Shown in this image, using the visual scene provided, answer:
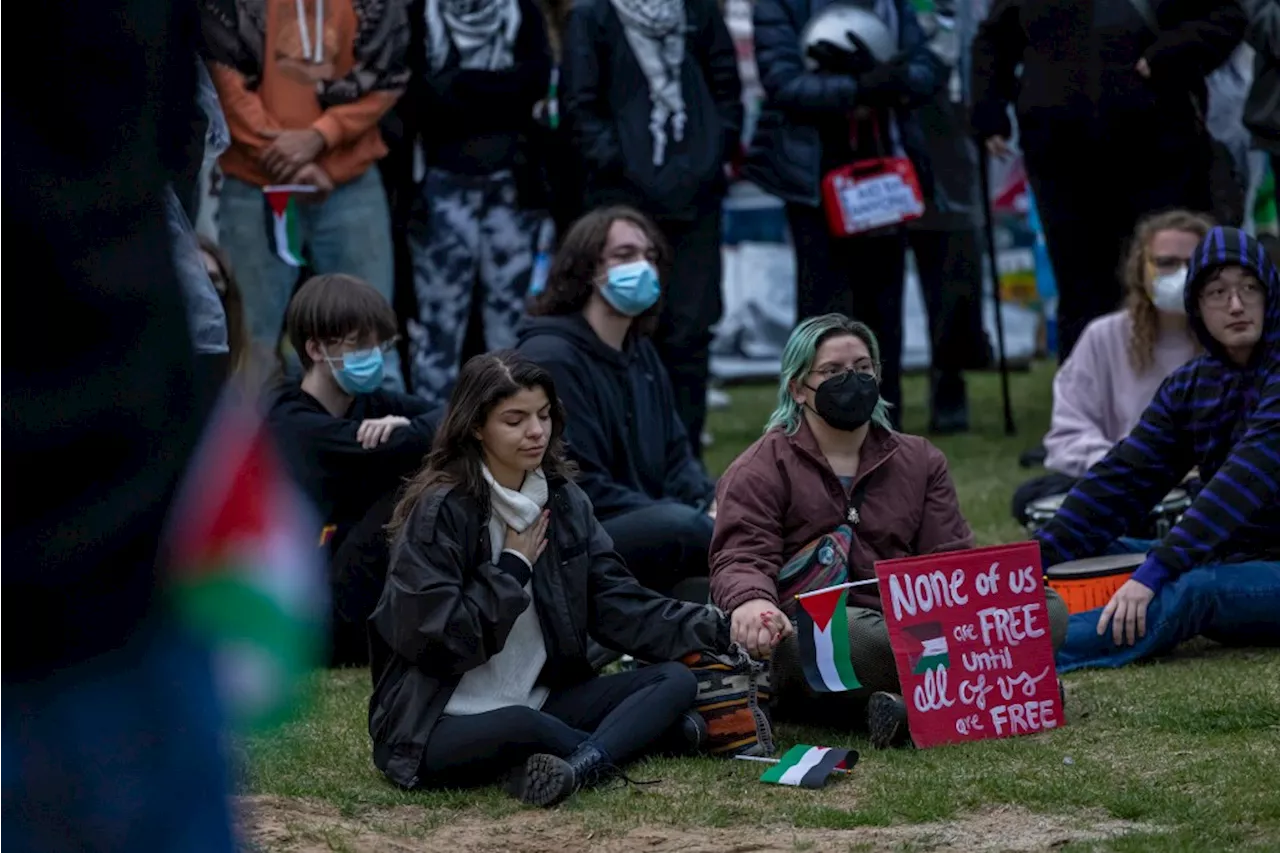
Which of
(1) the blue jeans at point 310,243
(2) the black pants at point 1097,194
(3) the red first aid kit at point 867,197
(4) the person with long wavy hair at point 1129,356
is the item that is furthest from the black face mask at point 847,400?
(3) the red first aid kit at point 867,197

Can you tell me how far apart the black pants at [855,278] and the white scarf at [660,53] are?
0.88 metres

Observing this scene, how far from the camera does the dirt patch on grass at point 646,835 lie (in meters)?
4.09

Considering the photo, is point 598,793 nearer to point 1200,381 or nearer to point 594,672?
point 594,672

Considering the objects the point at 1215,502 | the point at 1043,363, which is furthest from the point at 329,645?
the point at 1043,363

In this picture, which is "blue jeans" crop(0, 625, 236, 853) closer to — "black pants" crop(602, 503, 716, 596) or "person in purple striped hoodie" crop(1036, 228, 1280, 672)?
"person in purple striped hoodie" crop(1036, 228, 1280, 672)

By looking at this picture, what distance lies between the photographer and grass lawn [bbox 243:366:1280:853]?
415cm

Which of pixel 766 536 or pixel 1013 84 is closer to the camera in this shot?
pixel 766 536

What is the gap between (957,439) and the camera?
1067 centimetres

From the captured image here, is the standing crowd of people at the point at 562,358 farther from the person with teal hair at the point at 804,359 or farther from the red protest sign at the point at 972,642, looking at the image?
the red protest sign at the point at 972,642

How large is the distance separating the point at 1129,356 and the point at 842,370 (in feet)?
7.47

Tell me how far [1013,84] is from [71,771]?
26.5 feet

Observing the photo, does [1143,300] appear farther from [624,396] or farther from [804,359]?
[804,359]

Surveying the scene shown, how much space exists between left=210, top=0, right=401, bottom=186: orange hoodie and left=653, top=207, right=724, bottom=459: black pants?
127 cm

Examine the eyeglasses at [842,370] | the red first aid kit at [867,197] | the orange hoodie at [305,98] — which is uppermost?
the orange hoodie at [305,98]
